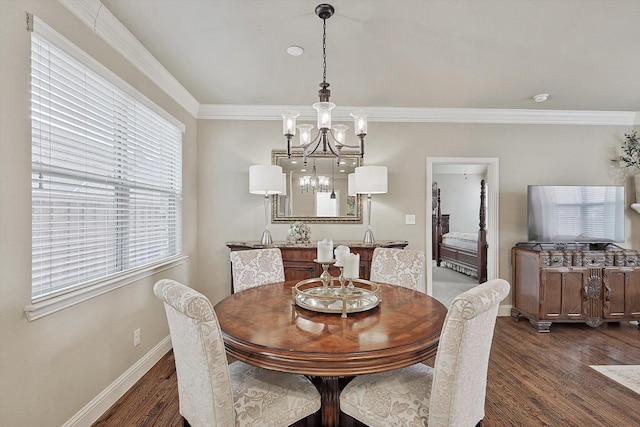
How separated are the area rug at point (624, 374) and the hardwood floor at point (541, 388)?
0.06 meters

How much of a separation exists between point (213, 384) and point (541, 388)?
242cm

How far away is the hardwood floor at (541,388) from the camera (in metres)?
1.99

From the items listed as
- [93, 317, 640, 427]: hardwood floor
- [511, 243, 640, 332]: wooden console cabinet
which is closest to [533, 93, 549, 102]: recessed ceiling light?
[511, 243, 640, 332]: wooden console cabinet

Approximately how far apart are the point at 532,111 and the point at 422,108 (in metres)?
1.36

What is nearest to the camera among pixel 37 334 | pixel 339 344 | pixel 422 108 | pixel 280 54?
pixel 339 344

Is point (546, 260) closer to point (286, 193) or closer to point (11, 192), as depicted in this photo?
point (286, 193)

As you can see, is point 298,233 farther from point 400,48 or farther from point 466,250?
point 466,250

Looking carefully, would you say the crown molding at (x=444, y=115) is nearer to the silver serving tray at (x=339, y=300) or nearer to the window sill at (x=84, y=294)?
the window sill at (x=84, y=294)

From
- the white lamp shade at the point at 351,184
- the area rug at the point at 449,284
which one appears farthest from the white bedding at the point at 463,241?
the white lamp shade at the point at 351,184

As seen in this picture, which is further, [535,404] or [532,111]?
[532,111]

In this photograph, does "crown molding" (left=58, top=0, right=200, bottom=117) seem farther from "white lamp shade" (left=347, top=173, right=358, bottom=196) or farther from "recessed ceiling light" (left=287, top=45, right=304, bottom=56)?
"white lamp shade" (left=347, top=173, right=358, bottom=196)

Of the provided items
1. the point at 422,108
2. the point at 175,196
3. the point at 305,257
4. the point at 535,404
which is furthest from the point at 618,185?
the point at 175,196

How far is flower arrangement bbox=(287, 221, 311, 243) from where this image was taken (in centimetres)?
348

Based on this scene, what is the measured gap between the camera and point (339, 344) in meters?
1.28
